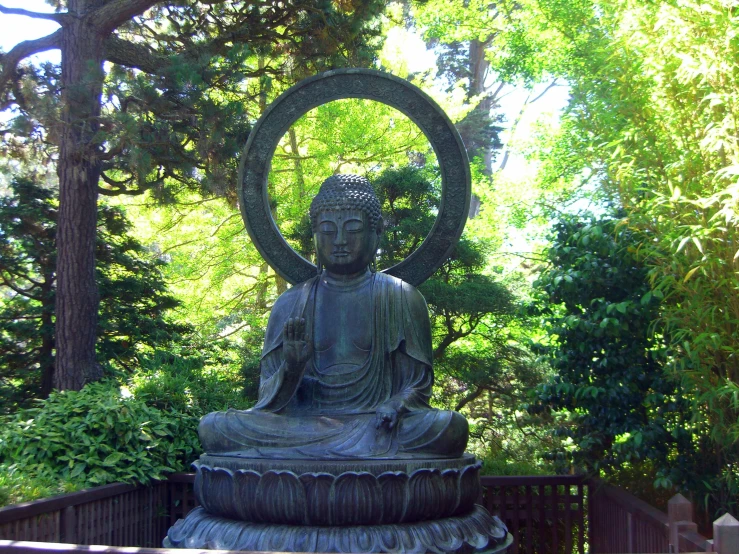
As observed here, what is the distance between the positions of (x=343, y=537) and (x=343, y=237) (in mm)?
1849

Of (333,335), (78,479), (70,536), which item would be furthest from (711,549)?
(78,479)

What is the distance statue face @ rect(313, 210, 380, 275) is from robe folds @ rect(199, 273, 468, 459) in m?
0.22

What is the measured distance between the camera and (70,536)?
16.1 feet

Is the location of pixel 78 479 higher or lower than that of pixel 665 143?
lower

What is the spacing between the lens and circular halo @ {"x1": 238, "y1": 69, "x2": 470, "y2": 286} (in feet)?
16.9

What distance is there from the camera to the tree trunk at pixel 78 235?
7789mm

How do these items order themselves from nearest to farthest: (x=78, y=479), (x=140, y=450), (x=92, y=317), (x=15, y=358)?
(x=78, y=479) → (x=140, y=450) → (x=92, y=317) → (x=15, y=358)

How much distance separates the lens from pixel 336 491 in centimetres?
383

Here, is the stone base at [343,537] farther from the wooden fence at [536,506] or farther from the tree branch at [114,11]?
the tree branch at [114,11]

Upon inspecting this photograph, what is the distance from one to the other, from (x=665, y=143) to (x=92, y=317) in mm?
5786

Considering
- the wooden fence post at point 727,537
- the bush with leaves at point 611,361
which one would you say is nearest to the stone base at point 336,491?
the wooden fence post at point 727,537

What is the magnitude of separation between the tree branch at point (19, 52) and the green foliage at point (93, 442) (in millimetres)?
3831

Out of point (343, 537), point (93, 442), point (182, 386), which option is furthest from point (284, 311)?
point (182, 386)

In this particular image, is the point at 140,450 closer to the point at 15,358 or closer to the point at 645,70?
the point at 15,358
